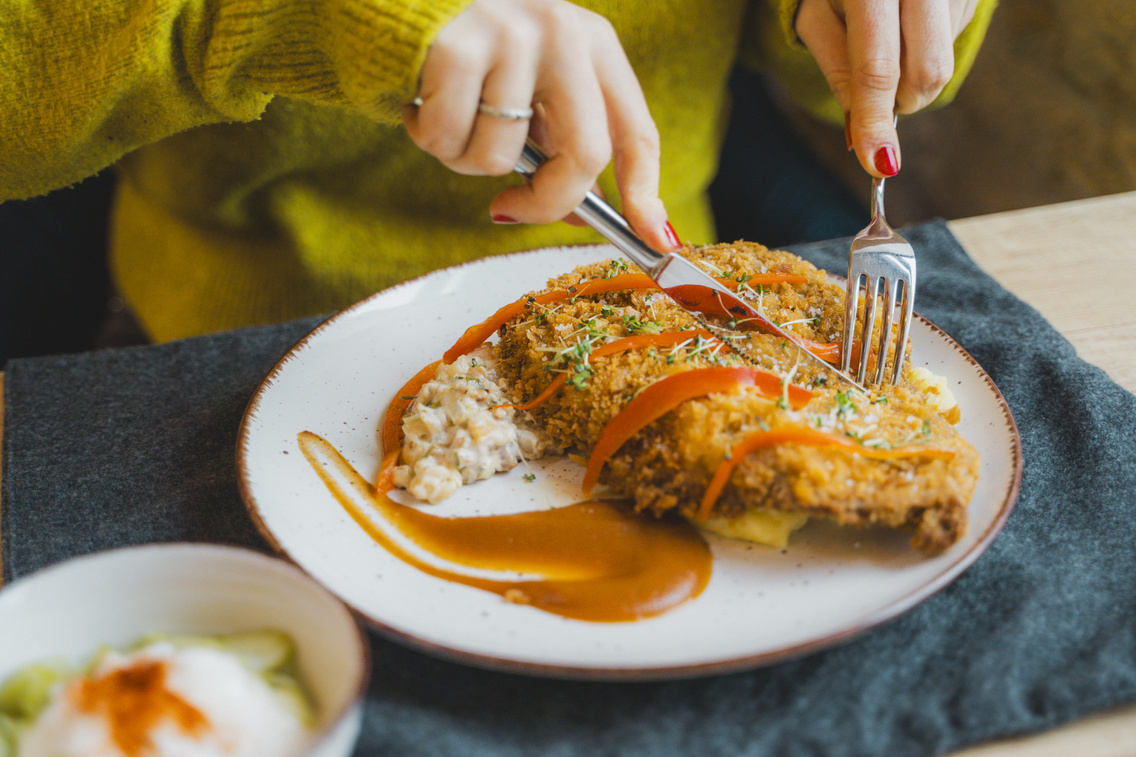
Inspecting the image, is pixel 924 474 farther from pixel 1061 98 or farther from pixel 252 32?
pixel 1061 98

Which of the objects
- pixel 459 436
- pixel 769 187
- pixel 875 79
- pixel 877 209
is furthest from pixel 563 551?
pixel 769 187

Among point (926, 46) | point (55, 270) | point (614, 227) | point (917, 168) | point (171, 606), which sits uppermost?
point (926, 46)

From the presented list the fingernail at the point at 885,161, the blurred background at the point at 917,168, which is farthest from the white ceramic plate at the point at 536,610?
the blurred background at the point at 917,168

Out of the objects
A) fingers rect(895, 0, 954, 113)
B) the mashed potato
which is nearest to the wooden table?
fingers rect(895, 0, 954, 113)

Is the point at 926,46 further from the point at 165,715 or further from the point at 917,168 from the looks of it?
the point at 917,168

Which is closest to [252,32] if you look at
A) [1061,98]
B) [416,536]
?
[416,536]

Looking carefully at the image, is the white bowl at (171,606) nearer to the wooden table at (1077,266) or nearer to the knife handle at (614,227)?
the knife handle at (614,227)
